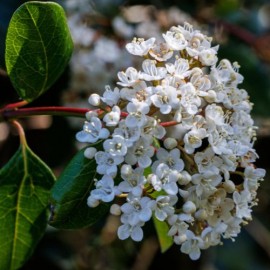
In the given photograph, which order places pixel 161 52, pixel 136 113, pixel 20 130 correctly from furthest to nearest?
pixel 20 130
pixel 161 52
pixel 136 113

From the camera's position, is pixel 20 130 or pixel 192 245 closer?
pixel 192 245

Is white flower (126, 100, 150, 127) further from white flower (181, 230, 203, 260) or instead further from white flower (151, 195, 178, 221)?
white flower (181, 230, 203, 260)

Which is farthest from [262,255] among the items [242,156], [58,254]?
[242,156]

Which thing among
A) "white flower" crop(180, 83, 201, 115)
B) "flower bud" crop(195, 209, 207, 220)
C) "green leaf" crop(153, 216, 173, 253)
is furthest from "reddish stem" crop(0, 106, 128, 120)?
"green leaf" crop(153, 216, 173, 253)

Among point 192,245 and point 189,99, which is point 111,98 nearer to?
point 189,99

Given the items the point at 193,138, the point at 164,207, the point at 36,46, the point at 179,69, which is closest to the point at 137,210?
the point at 164,207

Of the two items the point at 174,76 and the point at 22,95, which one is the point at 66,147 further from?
the point at 174,76
